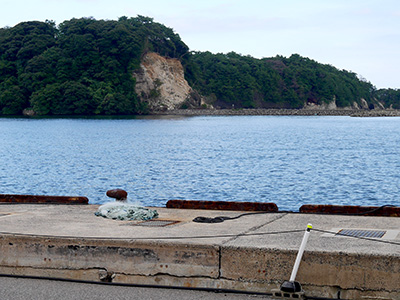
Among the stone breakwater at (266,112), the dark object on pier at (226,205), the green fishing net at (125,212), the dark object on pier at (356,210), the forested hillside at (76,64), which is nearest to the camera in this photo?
the green fishing net at (125,212)

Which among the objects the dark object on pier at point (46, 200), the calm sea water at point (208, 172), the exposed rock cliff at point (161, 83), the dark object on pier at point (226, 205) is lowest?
the calm sea water at point (208, 172)

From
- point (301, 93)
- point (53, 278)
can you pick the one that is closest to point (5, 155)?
point (53, 278)

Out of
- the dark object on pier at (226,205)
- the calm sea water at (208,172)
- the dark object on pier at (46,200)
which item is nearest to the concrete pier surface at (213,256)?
the dark object on pier at (226,205)

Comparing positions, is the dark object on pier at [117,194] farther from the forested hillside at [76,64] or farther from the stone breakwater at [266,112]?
the stone breakwater at [266,112]

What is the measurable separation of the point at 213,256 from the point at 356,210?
3752 mm

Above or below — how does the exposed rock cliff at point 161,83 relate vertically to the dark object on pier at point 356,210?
above

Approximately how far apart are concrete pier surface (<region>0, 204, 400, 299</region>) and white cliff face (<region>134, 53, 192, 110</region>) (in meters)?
119

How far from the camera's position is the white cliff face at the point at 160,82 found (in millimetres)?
125188

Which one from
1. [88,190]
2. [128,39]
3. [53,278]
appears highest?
[128,39]

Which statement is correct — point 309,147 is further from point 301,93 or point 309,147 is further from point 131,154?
point 301,93

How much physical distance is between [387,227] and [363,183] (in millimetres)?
23101

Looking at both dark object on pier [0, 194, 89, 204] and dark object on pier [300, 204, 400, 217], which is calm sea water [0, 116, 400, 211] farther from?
dark object on pier [300, 204, 400, 217]

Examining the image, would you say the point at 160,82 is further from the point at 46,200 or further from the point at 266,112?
the point at 46,200

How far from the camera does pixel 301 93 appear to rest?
192 meters
